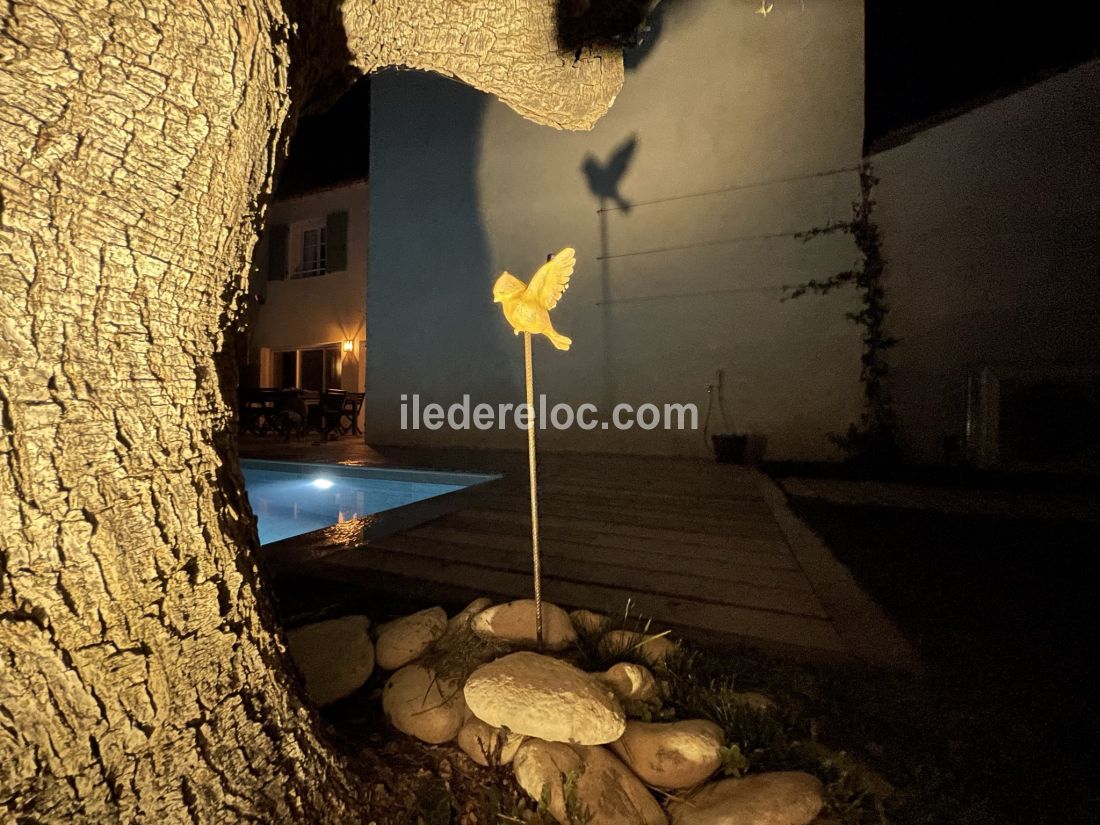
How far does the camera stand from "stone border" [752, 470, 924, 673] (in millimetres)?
1476

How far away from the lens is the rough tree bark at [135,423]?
0.61m

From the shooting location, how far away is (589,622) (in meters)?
1.55

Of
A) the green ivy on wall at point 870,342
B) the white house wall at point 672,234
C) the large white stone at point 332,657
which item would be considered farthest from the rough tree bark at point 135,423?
the green ivy on wall at point 870,342

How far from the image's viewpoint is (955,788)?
0.99m

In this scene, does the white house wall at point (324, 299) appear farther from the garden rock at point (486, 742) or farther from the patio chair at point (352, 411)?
the garden rock at point (486, 742)

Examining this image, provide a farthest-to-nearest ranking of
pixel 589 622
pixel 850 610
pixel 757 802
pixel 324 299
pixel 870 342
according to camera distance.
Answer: pixel 324 299 < pixel 870 342 < pixel 850 610 < pixel 589 622 < pixel 757 802

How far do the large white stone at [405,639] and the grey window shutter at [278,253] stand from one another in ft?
42.9

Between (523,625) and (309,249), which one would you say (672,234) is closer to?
(523,625)

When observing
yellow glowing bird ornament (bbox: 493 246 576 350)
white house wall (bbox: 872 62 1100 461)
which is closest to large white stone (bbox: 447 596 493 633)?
yellow glowing bird ornament (bbox: 493 246 576 350)

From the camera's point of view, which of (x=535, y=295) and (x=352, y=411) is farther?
(x=352, y=411)

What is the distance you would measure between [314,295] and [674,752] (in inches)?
505

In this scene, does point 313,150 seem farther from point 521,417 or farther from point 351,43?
point 351,43

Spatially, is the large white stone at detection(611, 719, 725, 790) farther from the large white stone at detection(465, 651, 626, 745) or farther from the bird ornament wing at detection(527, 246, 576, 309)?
the bird ornament wing at detection(527, 246, 576, 309)

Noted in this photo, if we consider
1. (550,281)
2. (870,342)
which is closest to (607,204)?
(870,342)
